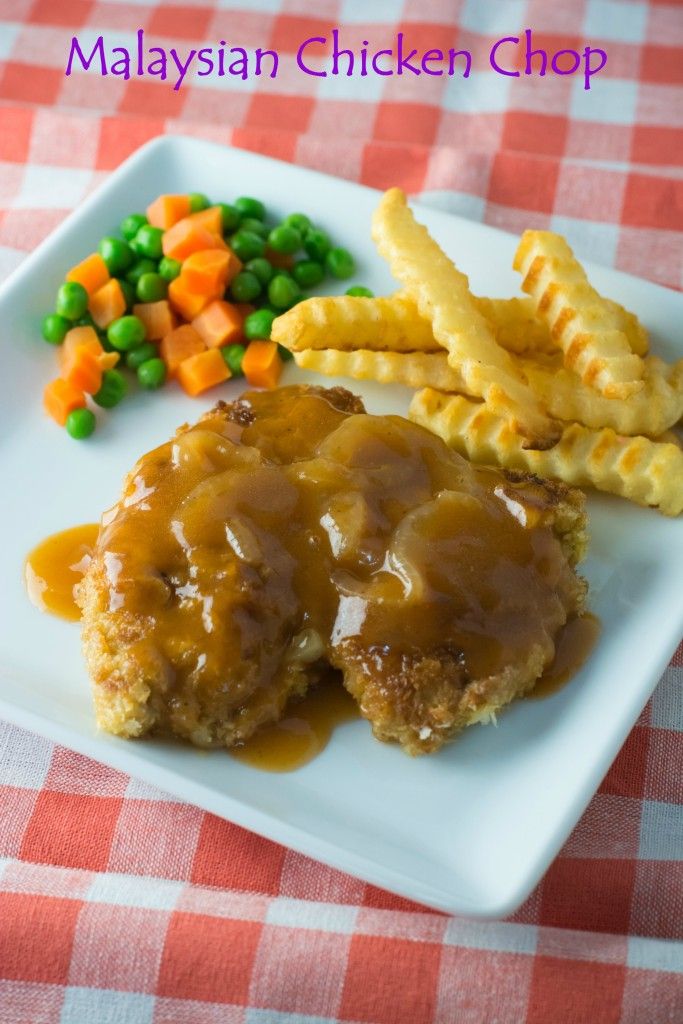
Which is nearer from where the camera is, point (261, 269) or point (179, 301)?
point (179, 301)

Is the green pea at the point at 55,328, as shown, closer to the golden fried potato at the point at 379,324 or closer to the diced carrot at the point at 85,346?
the diced carrot at the point at 85,346

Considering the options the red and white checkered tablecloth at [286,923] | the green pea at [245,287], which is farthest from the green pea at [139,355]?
the red and white checkered tablecloth at [286,923]

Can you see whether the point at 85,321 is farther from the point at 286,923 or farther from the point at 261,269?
the point at 286,923

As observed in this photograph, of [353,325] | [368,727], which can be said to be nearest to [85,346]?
[353,325]

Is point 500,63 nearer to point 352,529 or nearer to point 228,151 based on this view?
point 228,151

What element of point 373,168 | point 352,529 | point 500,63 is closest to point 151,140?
point 373,168
